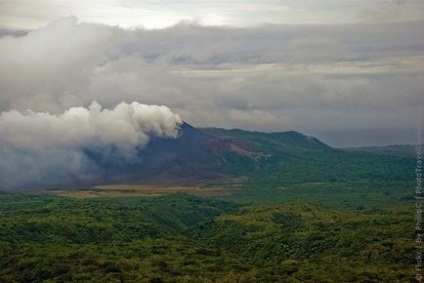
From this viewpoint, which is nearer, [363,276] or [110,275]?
[363,276]

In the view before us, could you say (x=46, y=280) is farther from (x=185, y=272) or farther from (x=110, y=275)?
(x=185, y=272)

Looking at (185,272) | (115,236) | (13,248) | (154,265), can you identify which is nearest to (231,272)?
(185,272)

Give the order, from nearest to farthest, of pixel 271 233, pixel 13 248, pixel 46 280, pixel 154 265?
pixel 46 280, pixel 154 265, pixel 13 248, pixel 271 233

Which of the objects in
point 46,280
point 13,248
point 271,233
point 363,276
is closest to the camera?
point 363,276

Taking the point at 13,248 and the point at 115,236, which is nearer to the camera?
the point at 13,248

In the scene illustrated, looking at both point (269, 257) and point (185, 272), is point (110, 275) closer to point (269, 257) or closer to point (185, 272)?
point (185, 272)

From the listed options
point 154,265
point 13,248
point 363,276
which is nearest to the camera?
point 363,276

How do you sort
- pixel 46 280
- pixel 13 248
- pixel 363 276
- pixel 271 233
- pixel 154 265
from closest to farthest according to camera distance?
pixel 363 276 → pixel 46 280 → pixel 154 265 → pixel 13 248 → pixel 271 233

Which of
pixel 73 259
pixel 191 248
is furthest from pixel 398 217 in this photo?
pixel 73 259
